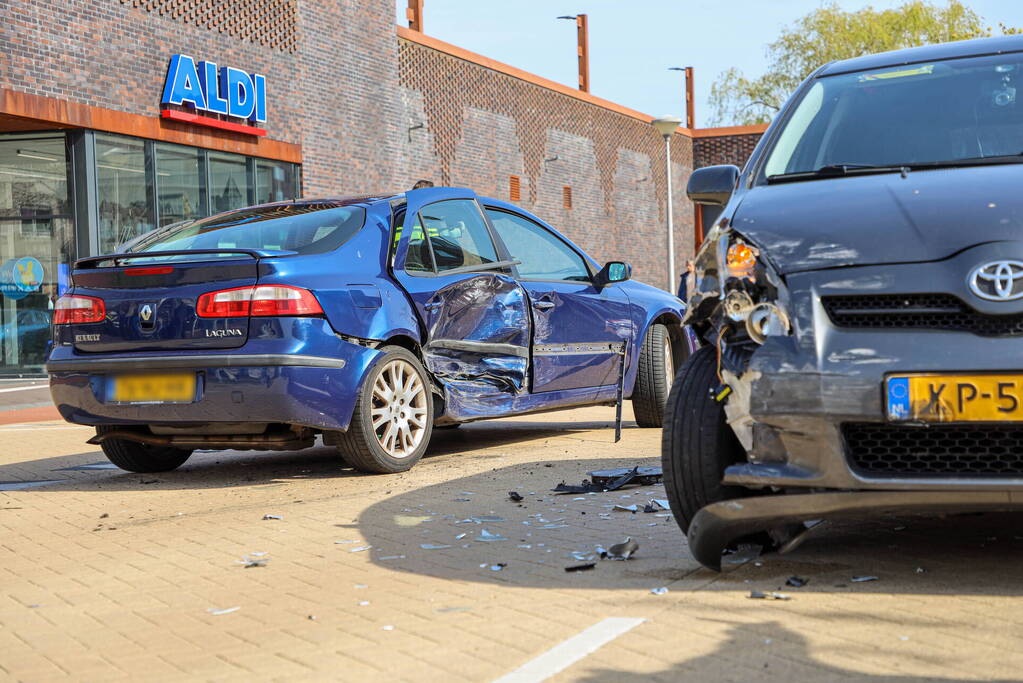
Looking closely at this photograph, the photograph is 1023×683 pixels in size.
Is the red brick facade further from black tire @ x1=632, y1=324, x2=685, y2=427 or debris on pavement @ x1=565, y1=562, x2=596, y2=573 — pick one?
debris on pavement @ x1=565, y1=562, x2=596, y2=573

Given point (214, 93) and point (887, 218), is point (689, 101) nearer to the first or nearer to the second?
point (214, 93)

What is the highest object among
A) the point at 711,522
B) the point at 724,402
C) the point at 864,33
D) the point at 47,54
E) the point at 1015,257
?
the point at 864,33

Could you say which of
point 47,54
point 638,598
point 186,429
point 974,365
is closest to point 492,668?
point 638,598

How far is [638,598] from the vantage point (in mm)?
3664

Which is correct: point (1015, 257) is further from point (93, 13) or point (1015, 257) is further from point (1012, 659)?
point (93, 13)

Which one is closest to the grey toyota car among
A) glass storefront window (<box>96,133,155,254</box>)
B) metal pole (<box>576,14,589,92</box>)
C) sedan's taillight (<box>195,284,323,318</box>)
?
sedan's taillight (<box>195,284,323,318</box>)

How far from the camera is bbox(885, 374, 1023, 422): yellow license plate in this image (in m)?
3.26

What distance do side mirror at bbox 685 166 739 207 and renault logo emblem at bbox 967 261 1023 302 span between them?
1523mm

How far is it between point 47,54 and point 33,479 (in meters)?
11.6

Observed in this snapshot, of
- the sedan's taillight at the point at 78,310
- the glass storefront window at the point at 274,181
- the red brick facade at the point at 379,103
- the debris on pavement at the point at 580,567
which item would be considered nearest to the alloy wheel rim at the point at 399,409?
the sedan's taillight at the point at 78,310

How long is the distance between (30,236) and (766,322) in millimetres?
16772

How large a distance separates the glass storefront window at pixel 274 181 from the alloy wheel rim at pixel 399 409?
15.3 meters

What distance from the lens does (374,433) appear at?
6.29 m

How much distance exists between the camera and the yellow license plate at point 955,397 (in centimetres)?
326
